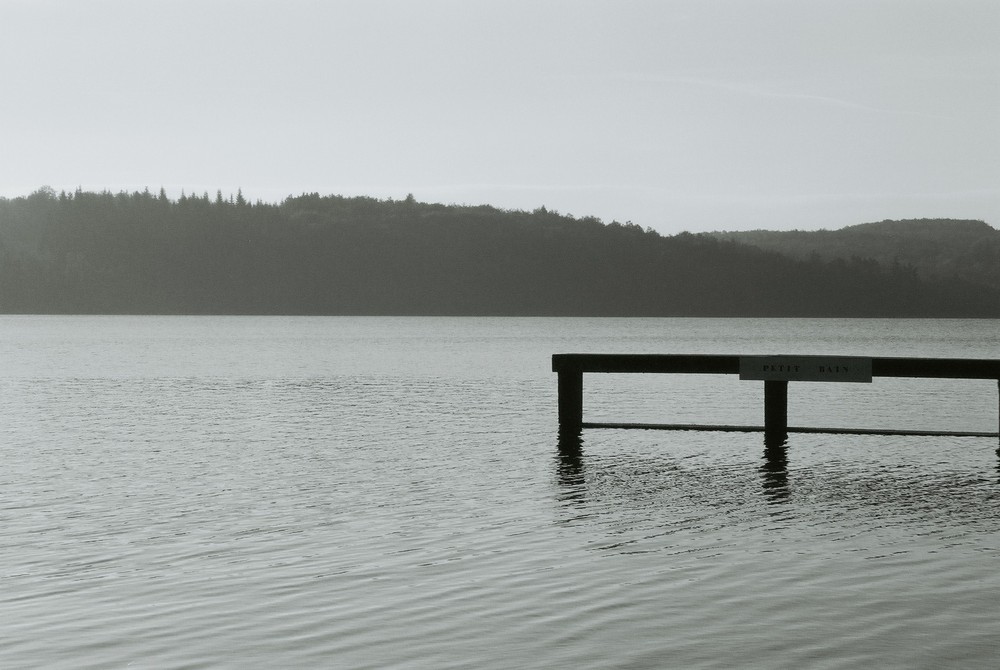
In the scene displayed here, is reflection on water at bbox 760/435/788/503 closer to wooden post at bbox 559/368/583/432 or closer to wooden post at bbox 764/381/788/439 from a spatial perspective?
wooden post at bbox 764/381/788/439

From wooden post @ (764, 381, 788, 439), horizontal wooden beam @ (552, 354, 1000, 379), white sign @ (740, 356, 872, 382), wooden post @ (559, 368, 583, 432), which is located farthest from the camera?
wooden post @ (559, 368, 583, 432)

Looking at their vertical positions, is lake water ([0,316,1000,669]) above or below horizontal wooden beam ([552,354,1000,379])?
below

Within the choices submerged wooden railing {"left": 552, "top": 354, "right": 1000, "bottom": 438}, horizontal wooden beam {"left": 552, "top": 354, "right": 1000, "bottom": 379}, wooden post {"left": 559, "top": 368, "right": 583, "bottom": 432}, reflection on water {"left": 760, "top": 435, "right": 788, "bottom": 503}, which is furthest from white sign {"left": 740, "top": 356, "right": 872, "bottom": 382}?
wooden post {"left": 559, "top": 368, "right": 583, "bottom": 432}

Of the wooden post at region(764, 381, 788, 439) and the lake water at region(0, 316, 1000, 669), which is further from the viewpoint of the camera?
the wooden post at region(764, 381, 788, 439)

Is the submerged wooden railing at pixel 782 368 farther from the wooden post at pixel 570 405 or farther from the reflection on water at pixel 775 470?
the wooden post at pixel 570 405

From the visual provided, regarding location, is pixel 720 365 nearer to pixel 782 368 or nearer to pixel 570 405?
pixel 782 368

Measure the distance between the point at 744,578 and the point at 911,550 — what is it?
90.4 inches

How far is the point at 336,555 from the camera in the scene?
11.4 metres

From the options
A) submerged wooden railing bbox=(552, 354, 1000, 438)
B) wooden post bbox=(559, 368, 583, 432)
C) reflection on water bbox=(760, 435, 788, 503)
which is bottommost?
reflection on water bbox=(760, 435, 788, 503)

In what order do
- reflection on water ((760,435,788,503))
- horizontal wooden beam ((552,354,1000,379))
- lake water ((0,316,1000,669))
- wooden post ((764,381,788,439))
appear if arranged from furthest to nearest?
1. wooden post ((764,381,788,439))
2. horizontal wooden beam ((552,354,1000,379))
3. reflection on water ((760,435,788,503))
4. lake water ((0,316,1000,669))

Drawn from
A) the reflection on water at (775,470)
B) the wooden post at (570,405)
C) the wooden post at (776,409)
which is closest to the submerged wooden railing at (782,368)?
the wooden post at (776,409)

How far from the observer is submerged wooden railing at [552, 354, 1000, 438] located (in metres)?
18.7

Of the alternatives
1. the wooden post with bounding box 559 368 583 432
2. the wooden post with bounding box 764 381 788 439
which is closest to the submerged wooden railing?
the wooden post with bounding box 764 381 788 439

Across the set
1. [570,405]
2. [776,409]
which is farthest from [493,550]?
[570,405]
